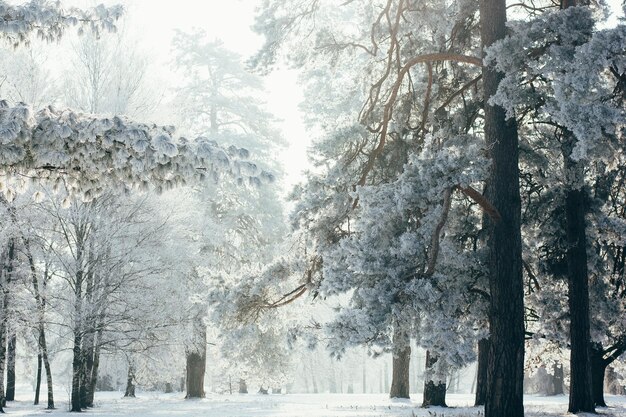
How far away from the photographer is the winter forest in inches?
316

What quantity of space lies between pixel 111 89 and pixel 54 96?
2.51m

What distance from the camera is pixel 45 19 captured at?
783 centimetres

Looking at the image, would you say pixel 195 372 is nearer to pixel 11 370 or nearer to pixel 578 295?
pixel 11 370

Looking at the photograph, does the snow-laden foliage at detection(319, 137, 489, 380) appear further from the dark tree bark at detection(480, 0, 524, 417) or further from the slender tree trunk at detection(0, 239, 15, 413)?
the slender tree trunk at detection(0, 239, 15, 413)

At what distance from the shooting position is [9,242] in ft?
62.6

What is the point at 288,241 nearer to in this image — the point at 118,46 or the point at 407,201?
the point at 407,201

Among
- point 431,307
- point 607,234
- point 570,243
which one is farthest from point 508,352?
point 607,234

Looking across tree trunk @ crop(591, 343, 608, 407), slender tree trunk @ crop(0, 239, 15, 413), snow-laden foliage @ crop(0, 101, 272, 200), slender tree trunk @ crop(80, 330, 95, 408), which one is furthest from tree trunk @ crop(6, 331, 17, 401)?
tree trunk @ crop(591, 343, 608, 407)

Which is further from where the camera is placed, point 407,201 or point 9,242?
point 9,242

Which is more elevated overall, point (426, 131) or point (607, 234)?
point (426, 131)

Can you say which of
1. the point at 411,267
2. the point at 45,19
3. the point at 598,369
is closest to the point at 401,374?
the point at 598,369

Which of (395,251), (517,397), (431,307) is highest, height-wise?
(395,251)

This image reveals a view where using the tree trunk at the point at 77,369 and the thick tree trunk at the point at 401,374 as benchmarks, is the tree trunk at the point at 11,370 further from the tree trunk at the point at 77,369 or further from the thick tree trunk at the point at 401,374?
the thick tree trunk at the point at 401,374

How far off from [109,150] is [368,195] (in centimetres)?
453
